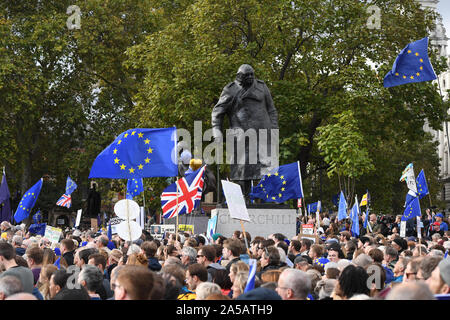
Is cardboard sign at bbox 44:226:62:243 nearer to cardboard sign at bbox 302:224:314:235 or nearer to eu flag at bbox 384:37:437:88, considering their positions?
cardboard sign at bbox 302:224:314:235

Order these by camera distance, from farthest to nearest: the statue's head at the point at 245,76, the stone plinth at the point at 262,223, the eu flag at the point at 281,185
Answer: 1. the statue's head at the point at 245,76
2. the stone plinth at the point at 262,223
3. the eu flag at the point at 281,185

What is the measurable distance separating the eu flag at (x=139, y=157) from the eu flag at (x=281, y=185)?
389cm

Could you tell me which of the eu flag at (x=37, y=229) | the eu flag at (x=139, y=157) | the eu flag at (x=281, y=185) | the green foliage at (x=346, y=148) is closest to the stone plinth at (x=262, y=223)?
the eu flag at (x=281, y=185)

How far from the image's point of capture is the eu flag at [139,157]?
12.0m

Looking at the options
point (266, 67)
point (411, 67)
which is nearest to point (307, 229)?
point (411, 67)

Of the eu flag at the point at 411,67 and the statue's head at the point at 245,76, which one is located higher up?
the statue's head at the point at 245,76

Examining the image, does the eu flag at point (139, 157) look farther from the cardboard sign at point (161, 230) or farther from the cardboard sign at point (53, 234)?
the cardboard sign at point (161, 230)

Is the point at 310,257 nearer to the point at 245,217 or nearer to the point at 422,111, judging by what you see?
the point at 245,217

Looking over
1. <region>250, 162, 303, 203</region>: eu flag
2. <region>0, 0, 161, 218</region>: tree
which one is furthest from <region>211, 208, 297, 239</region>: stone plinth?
<region>0, 0, 161, 218</region>: tree

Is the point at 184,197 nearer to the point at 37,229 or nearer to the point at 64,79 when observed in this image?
the point at 37,229

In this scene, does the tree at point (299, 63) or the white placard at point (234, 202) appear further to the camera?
the tree at point (299, 63)

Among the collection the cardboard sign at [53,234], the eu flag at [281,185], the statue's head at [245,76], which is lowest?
the cardboard sign at [53,234]

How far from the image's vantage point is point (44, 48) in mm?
35500
